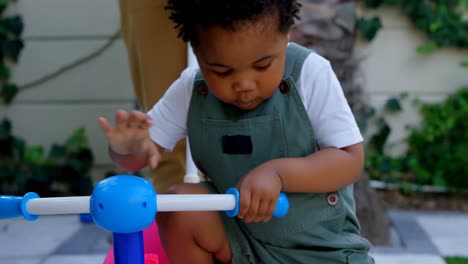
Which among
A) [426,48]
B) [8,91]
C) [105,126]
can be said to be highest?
[105,126]

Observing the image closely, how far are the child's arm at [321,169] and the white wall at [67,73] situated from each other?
6.96 ft

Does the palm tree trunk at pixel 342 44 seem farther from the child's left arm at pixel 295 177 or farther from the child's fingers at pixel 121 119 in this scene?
the child's fingers at pixel 121 119

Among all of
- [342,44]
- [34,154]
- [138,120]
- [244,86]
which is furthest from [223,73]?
[34,154]

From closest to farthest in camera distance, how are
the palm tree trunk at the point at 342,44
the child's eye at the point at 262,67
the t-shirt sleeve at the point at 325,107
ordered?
the child's eye at the point at 262,67 < the t-shirt sleeve at the point at 325,107 < the palm tree trunk at the point at 342,44

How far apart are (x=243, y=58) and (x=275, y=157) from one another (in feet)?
0.90

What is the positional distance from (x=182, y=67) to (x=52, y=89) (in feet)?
5.10

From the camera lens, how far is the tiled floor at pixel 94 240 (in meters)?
2.34

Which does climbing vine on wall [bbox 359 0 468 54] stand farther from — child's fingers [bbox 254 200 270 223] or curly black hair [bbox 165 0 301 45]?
child's fingers [bbox 254 200 270 223]

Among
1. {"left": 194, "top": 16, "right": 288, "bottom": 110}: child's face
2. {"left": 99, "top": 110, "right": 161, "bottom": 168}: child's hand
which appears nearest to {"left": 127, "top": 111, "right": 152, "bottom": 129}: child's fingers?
{"left": 99, "top": 110, "right": 161, "bottom": 168}: child's hand

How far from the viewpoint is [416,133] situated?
10.4ft

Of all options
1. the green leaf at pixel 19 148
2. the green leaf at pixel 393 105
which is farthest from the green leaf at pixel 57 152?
the green leaf at pixel 393 105

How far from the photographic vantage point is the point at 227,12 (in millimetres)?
977

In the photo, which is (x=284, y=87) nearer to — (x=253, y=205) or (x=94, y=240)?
(x=253, y=205)

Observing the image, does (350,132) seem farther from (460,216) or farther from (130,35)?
(460,216)
